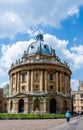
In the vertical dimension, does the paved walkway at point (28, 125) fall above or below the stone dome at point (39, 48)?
below

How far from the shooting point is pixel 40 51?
91.2 metres

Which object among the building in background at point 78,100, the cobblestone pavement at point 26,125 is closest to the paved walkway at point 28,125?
the cobblestone pavement at point 26,125

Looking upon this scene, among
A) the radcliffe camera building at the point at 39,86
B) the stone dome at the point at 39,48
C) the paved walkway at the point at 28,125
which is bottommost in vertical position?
the paved walkway at the point at 28,125

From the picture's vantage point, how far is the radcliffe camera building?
7869 cm

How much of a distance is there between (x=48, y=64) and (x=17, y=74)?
37.6ft

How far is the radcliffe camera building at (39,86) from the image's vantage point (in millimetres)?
78688

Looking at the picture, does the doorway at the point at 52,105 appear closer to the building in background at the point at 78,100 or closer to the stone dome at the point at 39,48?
the stone dome at the point at 39,48

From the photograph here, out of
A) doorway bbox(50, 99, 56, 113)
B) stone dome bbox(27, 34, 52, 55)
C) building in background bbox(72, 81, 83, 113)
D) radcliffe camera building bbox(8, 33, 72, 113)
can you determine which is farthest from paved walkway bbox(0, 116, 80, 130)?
building in background bbox(72, 81, 83, 113)

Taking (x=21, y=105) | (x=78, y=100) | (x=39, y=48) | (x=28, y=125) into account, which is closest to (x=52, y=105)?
(x=21, y=105)

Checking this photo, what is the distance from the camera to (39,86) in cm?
8081

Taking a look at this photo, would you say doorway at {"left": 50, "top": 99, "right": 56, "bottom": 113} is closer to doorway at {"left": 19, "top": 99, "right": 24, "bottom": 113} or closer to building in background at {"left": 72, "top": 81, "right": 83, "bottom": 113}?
A: doorway at {"left": 19, "top": 99, "right": 24, "bottom": 113}

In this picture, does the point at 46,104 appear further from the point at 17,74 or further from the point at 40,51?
the point at 40,51

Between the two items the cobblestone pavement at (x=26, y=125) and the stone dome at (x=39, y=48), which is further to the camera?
the stone dome at (x=39, y=48)

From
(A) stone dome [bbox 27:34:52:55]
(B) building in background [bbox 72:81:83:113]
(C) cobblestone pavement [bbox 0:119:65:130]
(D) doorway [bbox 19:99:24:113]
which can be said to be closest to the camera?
(C) cobblestone pavement [bbox 0:119:65:130]
